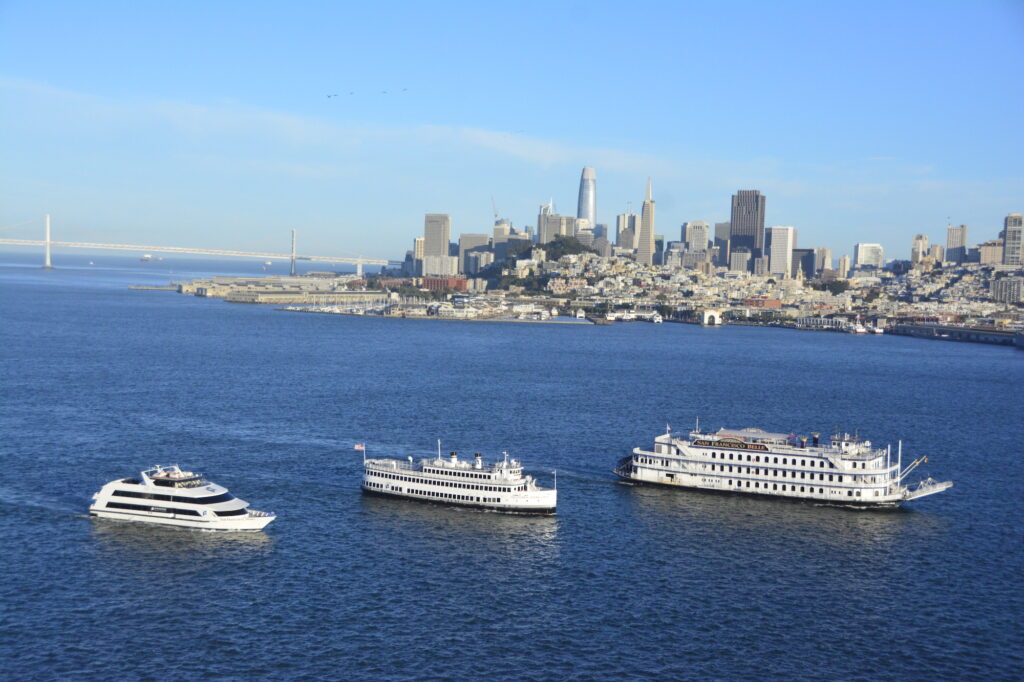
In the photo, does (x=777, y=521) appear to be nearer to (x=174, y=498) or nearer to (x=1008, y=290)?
(x=174, y=498)

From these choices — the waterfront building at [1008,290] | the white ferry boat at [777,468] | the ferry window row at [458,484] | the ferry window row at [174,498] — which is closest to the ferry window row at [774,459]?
the white ferry boat at [777,468]

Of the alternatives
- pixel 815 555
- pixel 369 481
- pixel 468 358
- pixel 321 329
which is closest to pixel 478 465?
pixel 369 481

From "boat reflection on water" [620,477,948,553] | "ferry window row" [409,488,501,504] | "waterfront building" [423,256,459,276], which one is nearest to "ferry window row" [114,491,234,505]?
"ferry window row" [409,488,501,504]

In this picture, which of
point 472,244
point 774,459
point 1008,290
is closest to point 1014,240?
point 1008,290

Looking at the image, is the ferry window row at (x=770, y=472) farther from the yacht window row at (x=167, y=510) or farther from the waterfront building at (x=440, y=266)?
the waterfront building at (x=440, y=266)

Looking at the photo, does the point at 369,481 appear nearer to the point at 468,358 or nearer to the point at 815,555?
the point at 815,555

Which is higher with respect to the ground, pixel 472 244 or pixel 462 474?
pixel 472 244

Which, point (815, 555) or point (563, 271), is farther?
point (563, 271)
